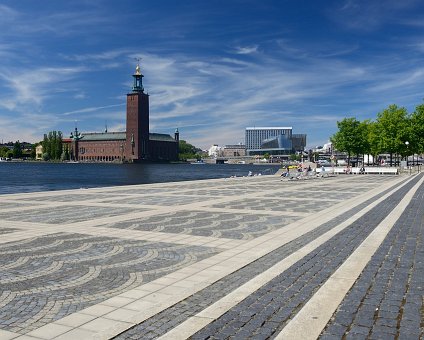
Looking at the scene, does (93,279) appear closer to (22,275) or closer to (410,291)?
(22,275)

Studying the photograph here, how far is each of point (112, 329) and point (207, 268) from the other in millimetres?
3050

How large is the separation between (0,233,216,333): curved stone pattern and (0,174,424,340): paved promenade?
0.02 metres

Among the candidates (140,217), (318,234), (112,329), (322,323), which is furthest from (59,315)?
(140,217)

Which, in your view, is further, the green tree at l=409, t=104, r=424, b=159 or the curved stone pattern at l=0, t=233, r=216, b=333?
the green tree at l=409, t=104, r=424, b=159

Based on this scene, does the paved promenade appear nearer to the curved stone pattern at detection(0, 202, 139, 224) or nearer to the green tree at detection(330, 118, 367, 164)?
the curved stone pattern at detection(0, 202, 139, 224)

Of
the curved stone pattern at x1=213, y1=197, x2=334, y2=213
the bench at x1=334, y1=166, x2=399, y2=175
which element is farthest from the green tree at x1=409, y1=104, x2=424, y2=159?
the curved stone pattern at x1=213, y1=197, x2=334, y2=213

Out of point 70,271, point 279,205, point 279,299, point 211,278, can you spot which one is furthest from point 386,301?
point 279,205

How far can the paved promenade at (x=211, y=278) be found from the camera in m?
5.26

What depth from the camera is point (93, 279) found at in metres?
7.30

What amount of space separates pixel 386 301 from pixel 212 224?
25.0 ft

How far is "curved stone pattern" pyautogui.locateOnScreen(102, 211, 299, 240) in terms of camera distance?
39.0 ft

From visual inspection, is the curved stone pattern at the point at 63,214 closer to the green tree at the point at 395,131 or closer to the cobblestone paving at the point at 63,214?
the cobblestone paving at the point at 63,214

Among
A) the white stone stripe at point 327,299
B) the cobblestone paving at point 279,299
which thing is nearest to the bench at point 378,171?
the white stone stripe at point 327,299

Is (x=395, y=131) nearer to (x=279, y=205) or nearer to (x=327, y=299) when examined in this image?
(x=279, y=205)
